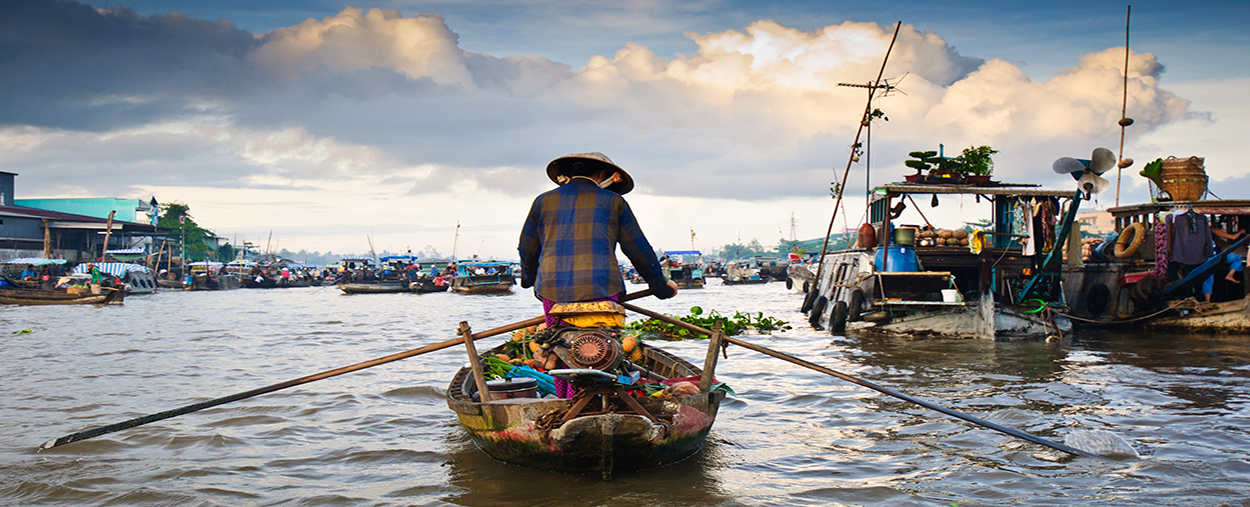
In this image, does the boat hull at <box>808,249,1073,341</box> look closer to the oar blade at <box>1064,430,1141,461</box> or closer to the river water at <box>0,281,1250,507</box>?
the river water at <box>0,281,1250,507</box>

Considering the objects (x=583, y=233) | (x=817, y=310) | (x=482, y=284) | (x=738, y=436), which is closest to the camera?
A: (x=583, y=233)

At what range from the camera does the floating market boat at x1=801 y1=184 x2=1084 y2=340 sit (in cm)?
1127

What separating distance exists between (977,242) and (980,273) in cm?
51

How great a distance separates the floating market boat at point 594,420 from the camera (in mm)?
3924

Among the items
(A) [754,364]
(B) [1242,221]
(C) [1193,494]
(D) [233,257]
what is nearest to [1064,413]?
(C) [1193,494]

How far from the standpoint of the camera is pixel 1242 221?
13.4 metres

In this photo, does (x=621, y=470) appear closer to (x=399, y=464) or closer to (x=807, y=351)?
(x=399, y=464)

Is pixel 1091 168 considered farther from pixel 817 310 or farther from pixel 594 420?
pixel 594 420

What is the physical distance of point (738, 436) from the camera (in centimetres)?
564

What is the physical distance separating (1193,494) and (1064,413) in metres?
2.23

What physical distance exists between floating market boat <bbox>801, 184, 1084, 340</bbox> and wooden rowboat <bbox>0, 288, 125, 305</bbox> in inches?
Answer: 1015

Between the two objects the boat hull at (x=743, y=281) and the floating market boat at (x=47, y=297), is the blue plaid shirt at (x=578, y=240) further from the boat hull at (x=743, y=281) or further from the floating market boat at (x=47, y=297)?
the boat hull at (x=743, y=281)

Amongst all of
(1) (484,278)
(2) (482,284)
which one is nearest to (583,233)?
(2) (482,284)

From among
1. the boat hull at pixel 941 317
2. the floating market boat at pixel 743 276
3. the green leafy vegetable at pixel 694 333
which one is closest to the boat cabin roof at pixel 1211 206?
the boat hull at pixel 941 317
